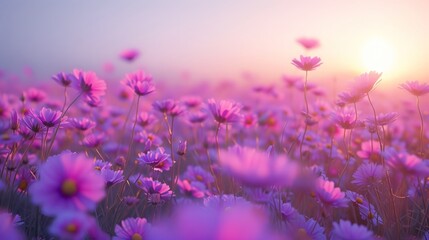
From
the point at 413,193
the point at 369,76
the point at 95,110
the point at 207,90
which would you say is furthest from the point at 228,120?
the point at 207,90

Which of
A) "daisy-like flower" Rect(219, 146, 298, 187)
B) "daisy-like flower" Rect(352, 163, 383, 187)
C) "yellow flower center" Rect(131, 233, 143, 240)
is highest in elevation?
"daisy-like flower" Rect(219, 146, 298, 187)

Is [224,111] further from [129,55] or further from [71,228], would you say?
[129,55]

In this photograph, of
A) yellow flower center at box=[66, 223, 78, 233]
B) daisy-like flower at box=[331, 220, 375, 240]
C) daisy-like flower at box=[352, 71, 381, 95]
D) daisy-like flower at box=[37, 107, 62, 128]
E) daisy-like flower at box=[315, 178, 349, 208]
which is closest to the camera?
yellow flower center at box=[66, 223, 78, 233]

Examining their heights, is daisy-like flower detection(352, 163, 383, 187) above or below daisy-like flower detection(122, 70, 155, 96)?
below

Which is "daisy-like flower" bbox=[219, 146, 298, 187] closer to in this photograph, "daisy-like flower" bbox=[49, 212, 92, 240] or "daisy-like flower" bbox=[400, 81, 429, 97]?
"daisy-like flower" bbox=[49, 212, 92, 240]

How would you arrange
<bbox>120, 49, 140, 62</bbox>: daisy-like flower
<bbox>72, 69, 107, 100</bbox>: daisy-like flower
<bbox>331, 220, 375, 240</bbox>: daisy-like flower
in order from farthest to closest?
1. <bbox>120, 49, 140, 62</bbox>: daisy-like flower
2. <bbox>72, 69, 107, 100</bbox>: daisy-like flower
3. <bbox>331, 220, 375, 240</bbox>: daisy-like flower

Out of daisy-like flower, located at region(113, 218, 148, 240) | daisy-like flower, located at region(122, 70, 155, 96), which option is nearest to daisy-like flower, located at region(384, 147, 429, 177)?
daisy-like flower, located at region(113, 218, 148, 240)

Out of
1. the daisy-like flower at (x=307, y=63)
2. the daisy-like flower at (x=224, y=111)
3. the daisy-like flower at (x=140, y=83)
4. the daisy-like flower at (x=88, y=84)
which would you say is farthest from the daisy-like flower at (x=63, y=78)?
the daisy-like flower at (x=307, y=63)

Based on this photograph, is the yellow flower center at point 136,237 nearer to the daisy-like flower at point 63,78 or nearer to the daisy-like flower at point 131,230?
the daisy-like flower at point 131,230
